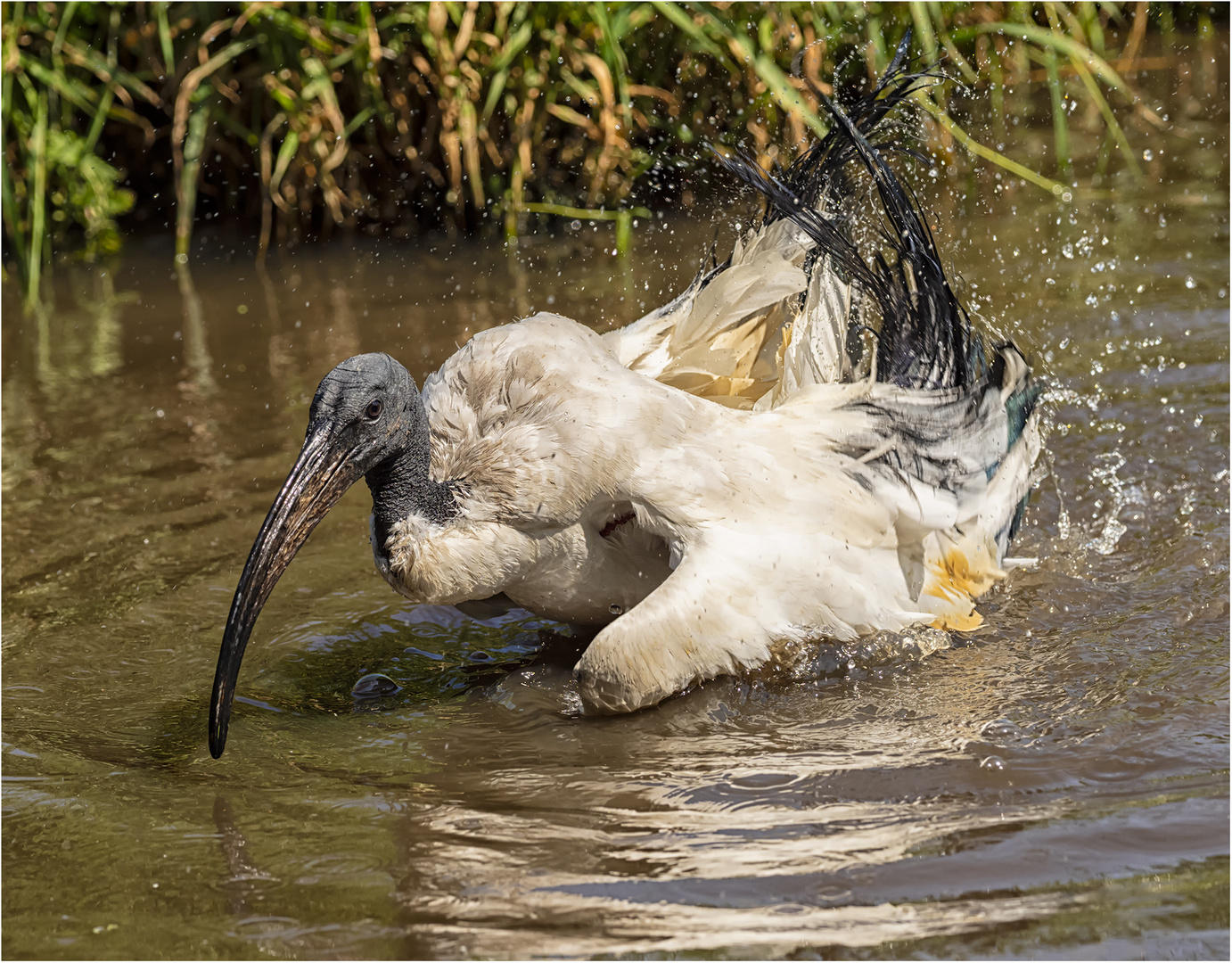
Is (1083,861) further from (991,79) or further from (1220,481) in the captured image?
(991,79)

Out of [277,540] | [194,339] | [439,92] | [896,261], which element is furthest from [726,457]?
[439,92]

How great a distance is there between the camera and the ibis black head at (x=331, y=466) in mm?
3387

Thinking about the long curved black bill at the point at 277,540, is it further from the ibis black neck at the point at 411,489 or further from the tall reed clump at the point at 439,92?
the tall reed clump at the point at 439,92

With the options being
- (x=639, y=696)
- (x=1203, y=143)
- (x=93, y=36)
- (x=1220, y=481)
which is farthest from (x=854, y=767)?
(x=93, y=36)

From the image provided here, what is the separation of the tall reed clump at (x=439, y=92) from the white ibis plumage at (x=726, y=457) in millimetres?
2778

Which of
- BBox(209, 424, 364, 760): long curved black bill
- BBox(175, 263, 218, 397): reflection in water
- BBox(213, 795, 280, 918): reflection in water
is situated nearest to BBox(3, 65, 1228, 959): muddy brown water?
BBox(213, 795, 280, 918): reflection in water

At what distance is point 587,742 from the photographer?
3545 millimetres

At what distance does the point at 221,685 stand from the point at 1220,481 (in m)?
3.19

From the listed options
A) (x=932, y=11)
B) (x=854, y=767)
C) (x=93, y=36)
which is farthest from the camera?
(x=93, y=36)

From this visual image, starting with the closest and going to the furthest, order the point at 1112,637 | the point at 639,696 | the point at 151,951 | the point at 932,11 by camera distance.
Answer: the point at 151,951 < the point at 639,696 < the point at 1112,637 < the point at 932,11

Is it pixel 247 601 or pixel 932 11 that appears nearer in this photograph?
pixel 247 601

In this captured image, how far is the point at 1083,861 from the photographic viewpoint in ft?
9.04

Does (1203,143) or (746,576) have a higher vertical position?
(1203,143)

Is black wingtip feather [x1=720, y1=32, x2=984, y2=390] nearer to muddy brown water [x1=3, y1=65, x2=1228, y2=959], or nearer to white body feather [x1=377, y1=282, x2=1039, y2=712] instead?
white body feather [x1=377, y1=282, x2=1039, y2=712]
